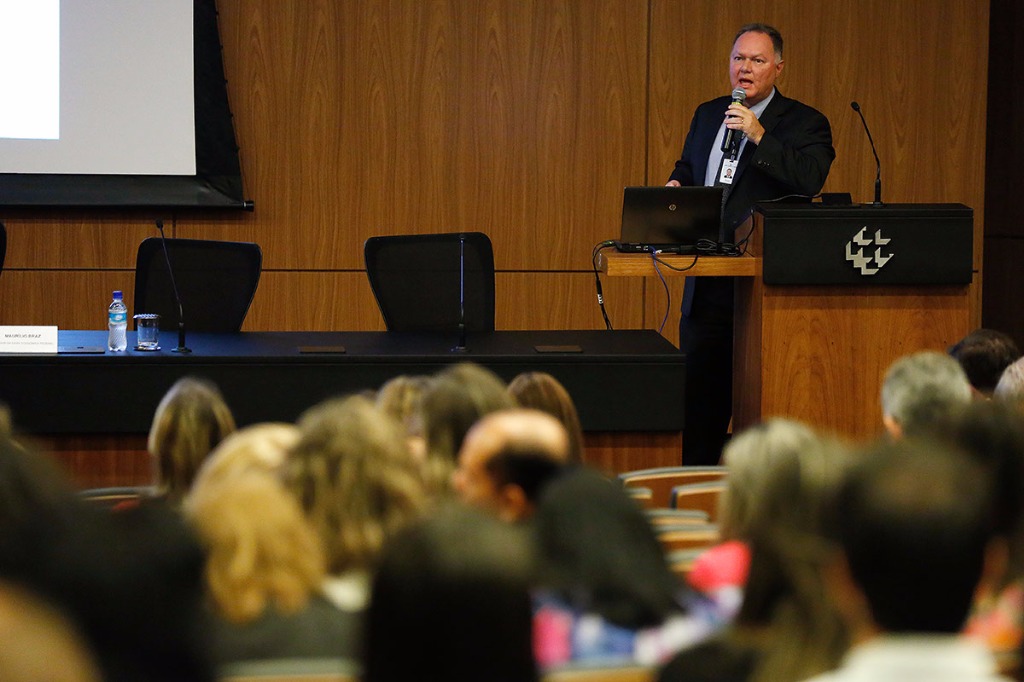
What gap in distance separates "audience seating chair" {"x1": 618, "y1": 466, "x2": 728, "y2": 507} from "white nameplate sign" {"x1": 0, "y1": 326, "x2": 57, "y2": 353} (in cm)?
219

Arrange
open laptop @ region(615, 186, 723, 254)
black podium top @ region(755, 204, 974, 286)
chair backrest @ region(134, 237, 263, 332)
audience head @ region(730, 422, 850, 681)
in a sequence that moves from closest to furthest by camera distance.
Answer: audience head @ region(730, 422, 850, 681), black podium top @ region(755, 204, 974, 286), open laptop @ region(615, 186, 723, 254), chair backrest @ region(134, 237, 263, 332)

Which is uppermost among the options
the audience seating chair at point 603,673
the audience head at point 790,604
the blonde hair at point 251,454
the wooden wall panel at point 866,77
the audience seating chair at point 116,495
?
the wooden wall panel at point 866,77

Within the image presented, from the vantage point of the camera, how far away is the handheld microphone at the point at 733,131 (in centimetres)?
513

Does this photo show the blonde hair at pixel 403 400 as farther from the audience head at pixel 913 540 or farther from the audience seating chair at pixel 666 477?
the audience head at pixel 913 540

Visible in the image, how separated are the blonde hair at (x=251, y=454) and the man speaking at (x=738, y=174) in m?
2.89

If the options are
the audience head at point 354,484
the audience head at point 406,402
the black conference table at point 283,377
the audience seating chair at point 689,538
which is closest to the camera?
the audience head at point 354,484

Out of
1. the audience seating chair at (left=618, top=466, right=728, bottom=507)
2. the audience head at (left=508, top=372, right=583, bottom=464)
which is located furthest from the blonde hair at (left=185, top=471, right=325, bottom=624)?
the audience seating chair at (left=618, top=466, right=728, bottom=507)

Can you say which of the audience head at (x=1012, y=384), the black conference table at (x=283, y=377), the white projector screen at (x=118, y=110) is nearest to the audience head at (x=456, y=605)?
the audience head at (x=1012, y=384)

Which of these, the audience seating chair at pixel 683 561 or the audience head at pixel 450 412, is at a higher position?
the audience head at pixel 450 412

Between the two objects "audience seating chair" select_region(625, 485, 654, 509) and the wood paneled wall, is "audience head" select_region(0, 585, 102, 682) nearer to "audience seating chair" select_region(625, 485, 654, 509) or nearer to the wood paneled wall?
"audience seating chair" select_region(625, 485, 654, 509)

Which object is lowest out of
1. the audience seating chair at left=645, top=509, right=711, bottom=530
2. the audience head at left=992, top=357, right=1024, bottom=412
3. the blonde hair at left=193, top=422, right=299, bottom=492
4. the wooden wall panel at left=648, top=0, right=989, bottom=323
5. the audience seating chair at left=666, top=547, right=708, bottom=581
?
the audience seating chair at left=645, top=509, right=711, bottom=530

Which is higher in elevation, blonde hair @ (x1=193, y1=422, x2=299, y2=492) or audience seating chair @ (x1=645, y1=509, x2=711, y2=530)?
blonde hair @ (x1=193, y1=422, x2=299, y2=492)

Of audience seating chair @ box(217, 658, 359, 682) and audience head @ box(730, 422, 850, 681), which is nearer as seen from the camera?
audience head @ box(730, 422, 850, 681)

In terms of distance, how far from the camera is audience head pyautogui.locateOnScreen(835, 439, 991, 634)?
4.69 ft
